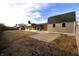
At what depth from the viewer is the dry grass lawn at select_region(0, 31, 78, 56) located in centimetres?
188

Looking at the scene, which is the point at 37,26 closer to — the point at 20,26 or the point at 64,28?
the point at 20,26

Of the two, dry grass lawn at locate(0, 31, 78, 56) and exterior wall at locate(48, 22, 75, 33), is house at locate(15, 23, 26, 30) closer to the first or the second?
dry grass lawn at locate(0, 31, 78, 56)

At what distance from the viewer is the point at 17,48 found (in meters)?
1.90

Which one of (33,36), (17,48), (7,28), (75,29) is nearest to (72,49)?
(75,29)

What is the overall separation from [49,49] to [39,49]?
0.40 ft

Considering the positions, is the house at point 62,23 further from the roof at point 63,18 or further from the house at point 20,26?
the house at point 20,26

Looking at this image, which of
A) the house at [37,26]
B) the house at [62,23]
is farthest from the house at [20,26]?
→ the house at [62,23]

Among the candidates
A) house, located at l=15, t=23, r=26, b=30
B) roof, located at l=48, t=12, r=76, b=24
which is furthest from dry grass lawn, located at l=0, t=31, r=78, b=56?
roof, located at l=48, t=12, r=76, b=24

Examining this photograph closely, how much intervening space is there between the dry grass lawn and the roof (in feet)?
0.66

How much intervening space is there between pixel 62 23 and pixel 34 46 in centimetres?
44

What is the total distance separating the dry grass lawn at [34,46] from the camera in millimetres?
1884

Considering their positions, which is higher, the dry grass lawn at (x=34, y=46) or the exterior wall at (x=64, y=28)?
the exterior wall at (x=64, y=28)

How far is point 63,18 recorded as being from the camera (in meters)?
1.93

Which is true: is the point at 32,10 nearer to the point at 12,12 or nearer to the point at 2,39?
the point at 12,12
